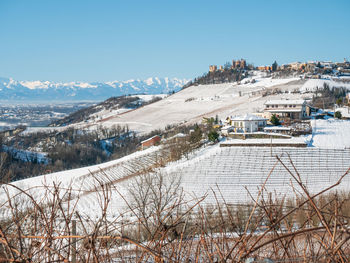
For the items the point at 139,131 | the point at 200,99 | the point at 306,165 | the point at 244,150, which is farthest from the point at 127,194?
the point at 200,99

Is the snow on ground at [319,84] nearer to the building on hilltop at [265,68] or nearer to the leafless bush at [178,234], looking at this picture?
the building on hilltop at [265,68]

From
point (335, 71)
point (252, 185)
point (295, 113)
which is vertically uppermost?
point (335, 71)

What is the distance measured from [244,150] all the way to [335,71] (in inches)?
2818

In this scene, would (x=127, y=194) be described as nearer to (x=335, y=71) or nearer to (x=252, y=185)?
(x=252, y=185)

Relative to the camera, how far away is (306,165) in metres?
21.1

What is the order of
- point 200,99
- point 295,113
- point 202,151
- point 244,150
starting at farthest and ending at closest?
point 200,99 → point 295,113 → point 202,151 → point 244,150

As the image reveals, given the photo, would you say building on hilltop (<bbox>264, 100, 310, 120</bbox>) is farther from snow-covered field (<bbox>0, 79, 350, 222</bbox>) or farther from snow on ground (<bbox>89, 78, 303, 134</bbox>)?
snow on ground (<bbox>89, 78, 303, 134</bbox>)

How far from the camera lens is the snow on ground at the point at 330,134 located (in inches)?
926

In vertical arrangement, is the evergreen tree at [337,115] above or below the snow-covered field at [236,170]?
above

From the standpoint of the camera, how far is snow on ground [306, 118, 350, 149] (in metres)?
23.5

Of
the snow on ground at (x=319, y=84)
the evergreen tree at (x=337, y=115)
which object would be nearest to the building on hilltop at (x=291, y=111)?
the evergreen tree at (x=337, y=115)

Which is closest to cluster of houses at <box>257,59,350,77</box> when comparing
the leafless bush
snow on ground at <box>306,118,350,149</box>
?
snow on ground at <box>306,118,350,149</box>

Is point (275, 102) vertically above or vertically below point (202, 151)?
above

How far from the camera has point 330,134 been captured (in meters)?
26.0
